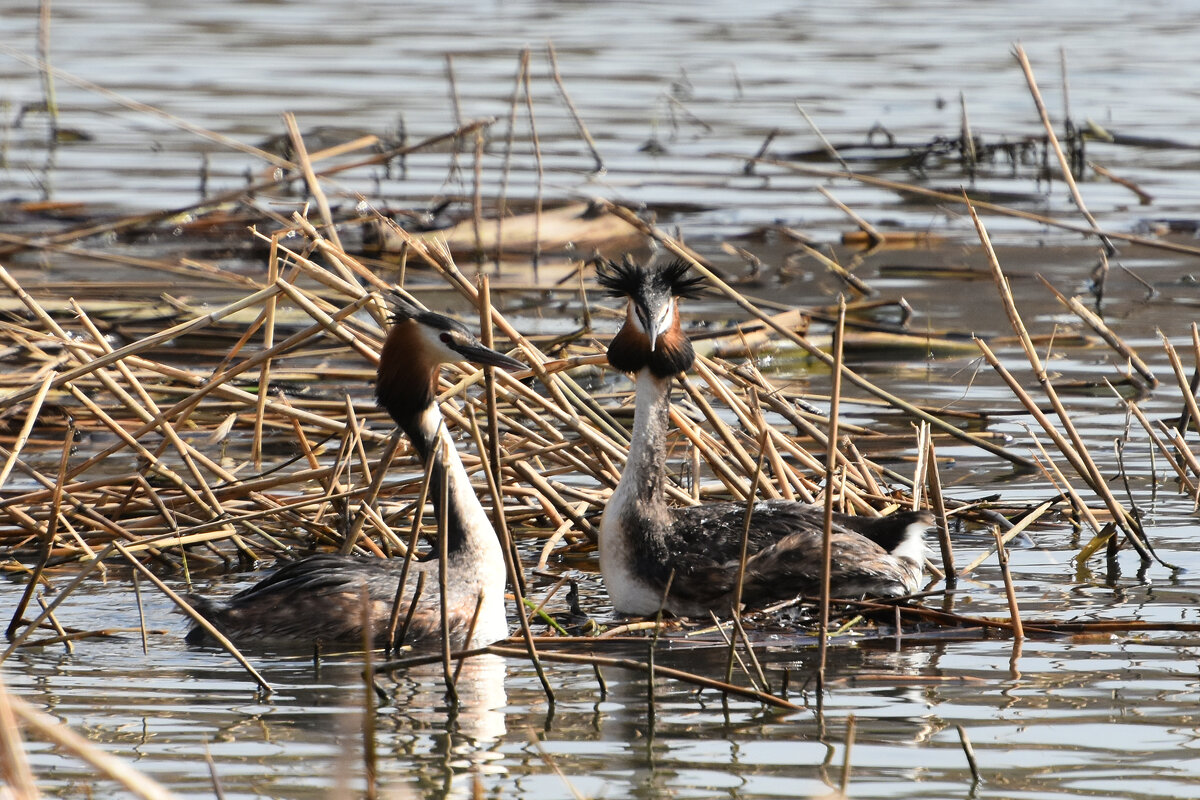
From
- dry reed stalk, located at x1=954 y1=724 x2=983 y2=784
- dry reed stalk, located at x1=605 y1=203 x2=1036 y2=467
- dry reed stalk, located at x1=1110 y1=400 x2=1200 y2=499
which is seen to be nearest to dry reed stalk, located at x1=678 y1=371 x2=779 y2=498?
dry reed stalk, located at x1=605 y1=203 x2=1036 y2=467

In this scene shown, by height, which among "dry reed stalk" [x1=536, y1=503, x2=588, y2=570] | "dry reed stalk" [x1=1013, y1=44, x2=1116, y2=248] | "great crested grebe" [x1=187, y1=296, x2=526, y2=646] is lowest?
"dry reed stalk" [x1=536, y1=503, x2=588, y2=570]

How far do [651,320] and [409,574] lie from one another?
1.16m

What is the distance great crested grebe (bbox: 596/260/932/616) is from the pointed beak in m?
0.54

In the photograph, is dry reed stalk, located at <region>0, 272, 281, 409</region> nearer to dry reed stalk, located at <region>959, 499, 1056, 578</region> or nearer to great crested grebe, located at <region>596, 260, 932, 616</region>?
great crested grebe, located at <region>596, 260, 932, 616</region>

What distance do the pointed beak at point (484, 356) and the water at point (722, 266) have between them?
925 millimetres

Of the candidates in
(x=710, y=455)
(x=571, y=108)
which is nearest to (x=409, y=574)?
(x=710, y=455)

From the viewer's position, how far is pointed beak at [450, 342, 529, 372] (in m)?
5.68

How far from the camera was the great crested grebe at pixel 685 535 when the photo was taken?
611 cm

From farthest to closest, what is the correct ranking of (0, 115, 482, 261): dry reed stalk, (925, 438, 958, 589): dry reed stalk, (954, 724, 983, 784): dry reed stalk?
(0, 115, 482, 261): dry reed stalk → (925, 438, 958, 589): dry reed stalk → (954, 724, 983, 784): dry reed stalk

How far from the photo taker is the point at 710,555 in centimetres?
616

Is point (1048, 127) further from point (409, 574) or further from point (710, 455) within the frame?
point (409, 574)

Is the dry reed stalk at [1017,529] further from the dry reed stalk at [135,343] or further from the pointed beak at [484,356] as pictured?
the dry reed stalk at [135,343]

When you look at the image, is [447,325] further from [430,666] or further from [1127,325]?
[1127,325]

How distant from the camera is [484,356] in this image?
571 cm
